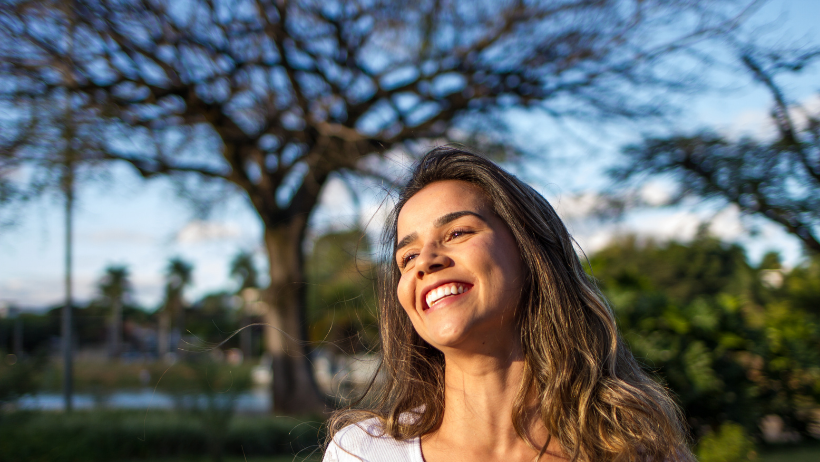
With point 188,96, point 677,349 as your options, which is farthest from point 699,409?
point 188,96

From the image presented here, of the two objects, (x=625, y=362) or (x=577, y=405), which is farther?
(x=625, y=362)

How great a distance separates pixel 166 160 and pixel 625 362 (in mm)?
6881

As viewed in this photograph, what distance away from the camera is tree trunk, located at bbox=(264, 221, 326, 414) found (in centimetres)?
932

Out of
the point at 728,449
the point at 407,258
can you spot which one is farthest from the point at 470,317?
the point at 728,449

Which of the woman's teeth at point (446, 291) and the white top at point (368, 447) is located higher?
the woman's teeth at point (446, 291)

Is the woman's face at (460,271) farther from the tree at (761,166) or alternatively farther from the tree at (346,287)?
the tree at (761,166)

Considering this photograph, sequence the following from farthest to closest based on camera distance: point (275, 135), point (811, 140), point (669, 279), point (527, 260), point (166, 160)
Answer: point (669, 279)
point (275, 135)
point (166, 160)
point (811, 140)
point (527, 260)

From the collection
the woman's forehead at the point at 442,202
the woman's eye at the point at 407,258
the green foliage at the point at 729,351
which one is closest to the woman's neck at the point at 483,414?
the woman's eye at the point at 407,258

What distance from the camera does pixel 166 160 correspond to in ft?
25.0

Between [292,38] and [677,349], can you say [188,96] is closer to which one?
[292,38]

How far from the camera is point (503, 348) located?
6.06 feet

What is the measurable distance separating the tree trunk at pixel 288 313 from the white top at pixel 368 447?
7464mm

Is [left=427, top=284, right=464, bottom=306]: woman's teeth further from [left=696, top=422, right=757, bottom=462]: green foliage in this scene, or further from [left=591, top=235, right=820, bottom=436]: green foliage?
[left=591, top=235, right=820, bottom=436]: green foliage

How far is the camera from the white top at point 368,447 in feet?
5.78
